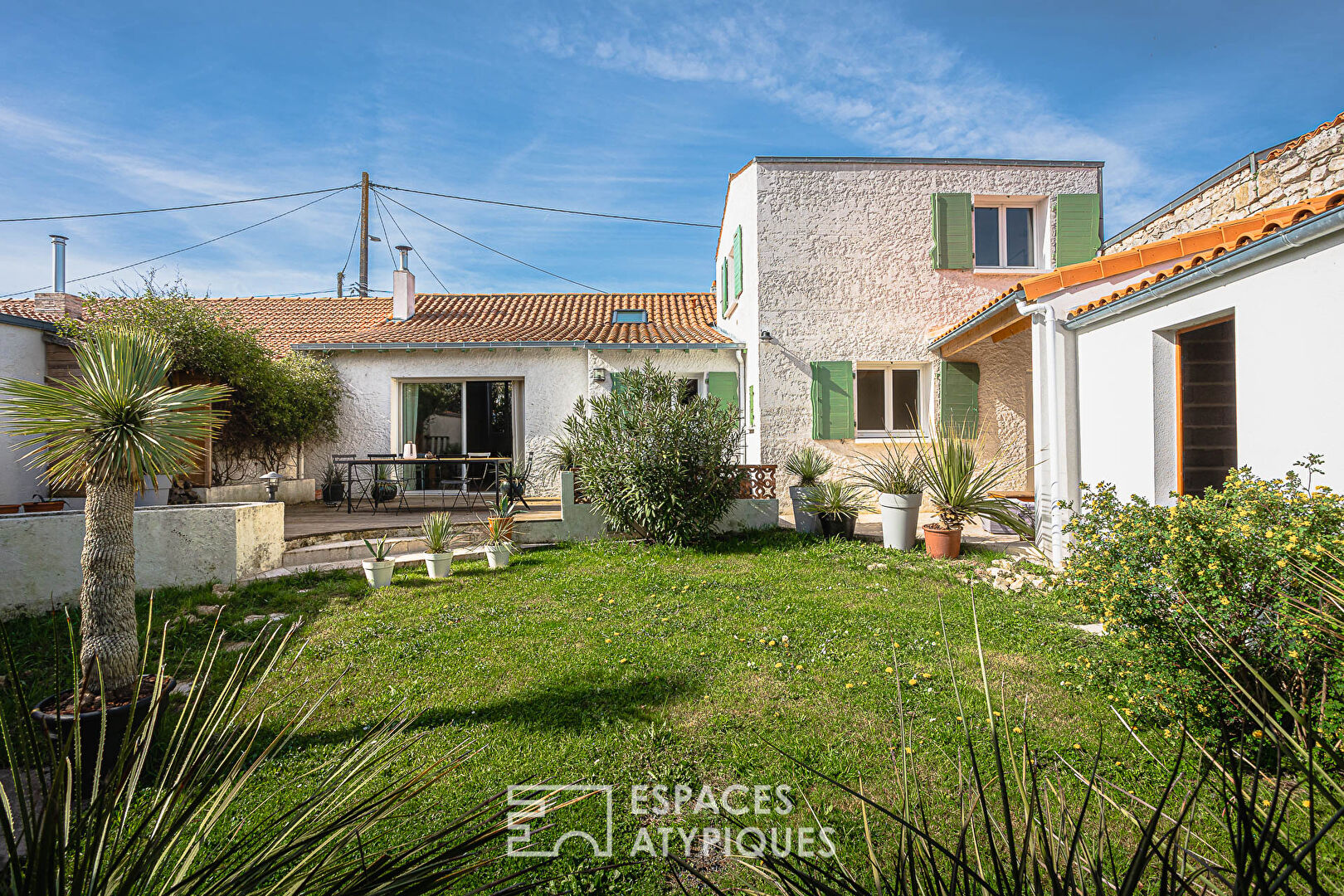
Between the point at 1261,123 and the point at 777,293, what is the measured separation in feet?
27.1

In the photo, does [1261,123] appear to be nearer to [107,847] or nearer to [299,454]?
[107,847]

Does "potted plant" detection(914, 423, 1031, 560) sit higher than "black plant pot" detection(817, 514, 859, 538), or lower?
higher

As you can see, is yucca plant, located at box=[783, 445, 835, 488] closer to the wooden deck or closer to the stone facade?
the wooden deck

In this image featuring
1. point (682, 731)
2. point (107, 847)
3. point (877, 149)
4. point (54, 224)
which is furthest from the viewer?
point (54, 224)

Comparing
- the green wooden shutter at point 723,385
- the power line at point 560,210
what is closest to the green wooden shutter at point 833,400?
the green wooden shutter at point 723,385

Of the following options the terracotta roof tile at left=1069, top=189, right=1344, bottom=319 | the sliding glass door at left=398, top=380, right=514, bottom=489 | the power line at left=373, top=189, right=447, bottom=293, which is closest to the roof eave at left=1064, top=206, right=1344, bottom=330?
the terracotta roof tile at left=1069, top=189, right=1344, bottom=319

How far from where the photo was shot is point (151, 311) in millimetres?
9023

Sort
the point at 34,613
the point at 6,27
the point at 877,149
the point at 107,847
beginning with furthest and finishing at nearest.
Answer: the point at 877,149
the point at 34,613
the point at 6,27
the point at 107,847

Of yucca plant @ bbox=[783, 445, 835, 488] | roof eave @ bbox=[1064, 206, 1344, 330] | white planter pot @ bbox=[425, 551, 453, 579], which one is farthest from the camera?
yucca plant @ bbox=[783, 445, 835, 488]

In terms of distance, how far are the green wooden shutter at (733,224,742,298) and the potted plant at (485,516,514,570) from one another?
21.8ft

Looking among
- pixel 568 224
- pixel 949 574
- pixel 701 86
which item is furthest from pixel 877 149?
pixel 568 224

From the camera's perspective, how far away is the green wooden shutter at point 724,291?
1343 centimetres

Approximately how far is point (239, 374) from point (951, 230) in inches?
460

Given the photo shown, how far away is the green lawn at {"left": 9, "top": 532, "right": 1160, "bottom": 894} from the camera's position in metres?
3.13
